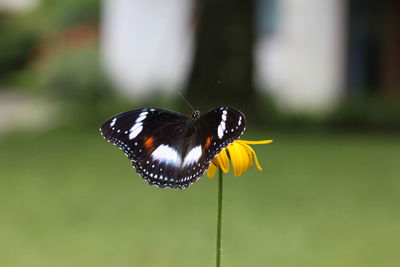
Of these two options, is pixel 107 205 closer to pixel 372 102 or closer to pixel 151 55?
pixel 372 102

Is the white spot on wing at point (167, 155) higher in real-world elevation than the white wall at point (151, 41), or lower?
higher

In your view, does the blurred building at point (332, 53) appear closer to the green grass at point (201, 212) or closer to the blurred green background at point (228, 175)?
the blurred green background at point (228, 175)

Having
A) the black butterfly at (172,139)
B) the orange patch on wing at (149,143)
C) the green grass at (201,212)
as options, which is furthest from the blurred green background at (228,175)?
the orange patch on wing at (149,143)

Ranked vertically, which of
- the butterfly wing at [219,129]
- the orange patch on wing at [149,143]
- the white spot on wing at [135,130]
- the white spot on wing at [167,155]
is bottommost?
the white spot on wing at [167,155]

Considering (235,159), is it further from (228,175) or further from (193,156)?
(228,175)

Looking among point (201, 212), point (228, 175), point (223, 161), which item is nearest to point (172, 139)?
point (223, 161)

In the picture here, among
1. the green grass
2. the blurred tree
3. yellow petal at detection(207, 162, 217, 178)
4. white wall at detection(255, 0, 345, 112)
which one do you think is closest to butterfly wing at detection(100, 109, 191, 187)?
yellow petal at detection(207, 162, 217, 178)
